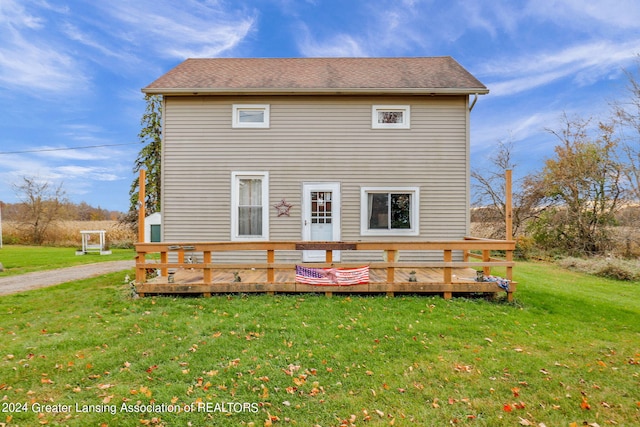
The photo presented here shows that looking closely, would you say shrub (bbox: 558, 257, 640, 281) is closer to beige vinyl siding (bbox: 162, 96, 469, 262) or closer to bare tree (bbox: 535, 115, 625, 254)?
bare tree (bbox: 535, 115, 625, 254)

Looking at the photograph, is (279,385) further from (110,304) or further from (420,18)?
(420,18)

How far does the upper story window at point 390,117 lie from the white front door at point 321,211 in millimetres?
2018

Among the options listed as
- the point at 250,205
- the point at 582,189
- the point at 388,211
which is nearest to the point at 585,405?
the point at 388,211

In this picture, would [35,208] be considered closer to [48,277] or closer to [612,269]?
[48,277]

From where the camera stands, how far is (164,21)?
1184cm

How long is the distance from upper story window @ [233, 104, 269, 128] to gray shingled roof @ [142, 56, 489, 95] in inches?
16.8

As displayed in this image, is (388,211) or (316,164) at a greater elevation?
(316,164)

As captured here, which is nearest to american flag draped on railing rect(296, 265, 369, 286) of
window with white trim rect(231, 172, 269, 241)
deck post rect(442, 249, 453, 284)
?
deck post rect(442, 249, 453, 284)

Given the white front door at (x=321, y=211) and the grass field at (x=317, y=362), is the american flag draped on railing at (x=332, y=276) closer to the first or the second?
the grass field at (x=317, y=362)

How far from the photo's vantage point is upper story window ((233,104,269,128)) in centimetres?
805

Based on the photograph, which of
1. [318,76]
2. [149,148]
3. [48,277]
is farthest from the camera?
[149,148]

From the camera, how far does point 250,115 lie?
813cm

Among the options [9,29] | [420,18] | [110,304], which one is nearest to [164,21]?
[9,29]

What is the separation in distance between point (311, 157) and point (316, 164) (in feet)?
0.76
